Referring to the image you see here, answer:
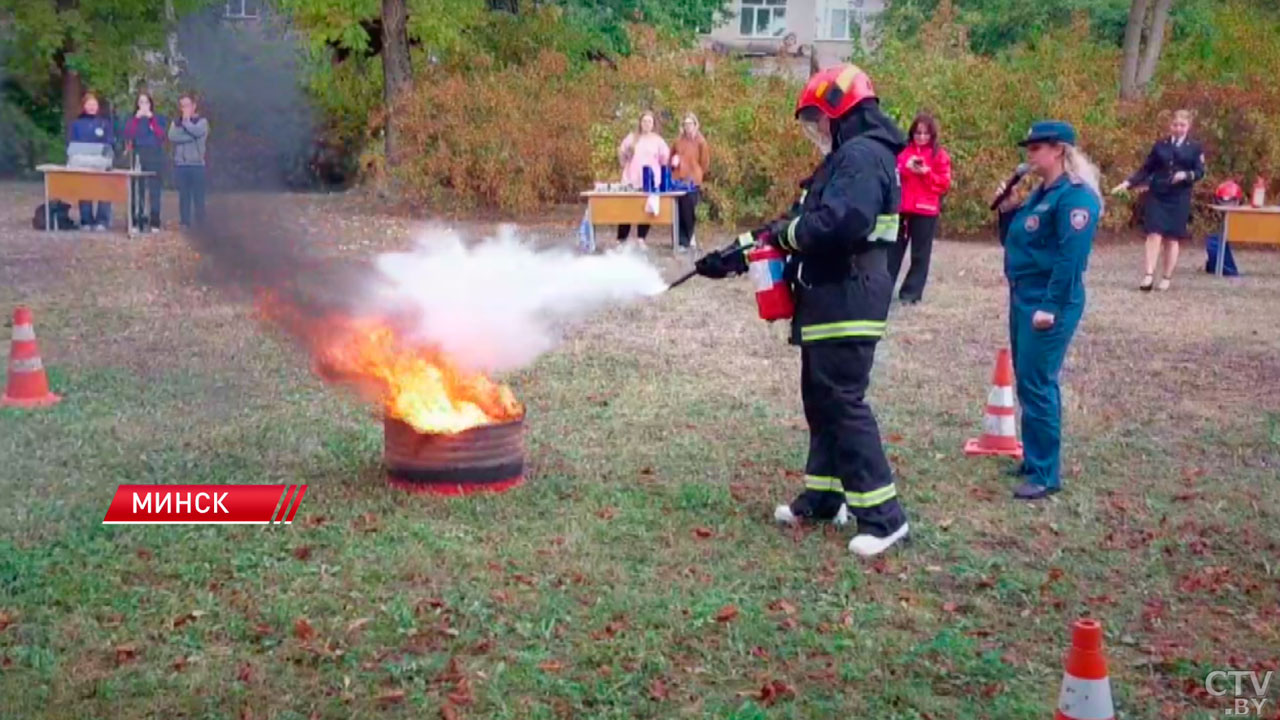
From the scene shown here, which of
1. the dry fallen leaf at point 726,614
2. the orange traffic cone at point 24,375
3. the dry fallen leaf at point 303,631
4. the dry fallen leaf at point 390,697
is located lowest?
the dry fallen leaf at point 390,697

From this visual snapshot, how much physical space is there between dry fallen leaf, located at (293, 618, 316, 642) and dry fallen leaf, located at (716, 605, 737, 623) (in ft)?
5.06

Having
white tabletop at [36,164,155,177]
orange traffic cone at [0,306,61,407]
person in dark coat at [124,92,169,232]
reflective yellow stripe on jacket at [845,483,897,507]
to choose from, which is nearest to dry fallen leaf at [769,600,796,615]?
reflective yellow stripe on jacket at [845,483,897,507]

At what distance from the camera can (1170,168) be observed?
14.3m

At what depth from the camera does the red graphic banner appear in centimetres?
607

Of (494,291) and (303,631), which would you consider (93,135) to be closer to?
(494,291)

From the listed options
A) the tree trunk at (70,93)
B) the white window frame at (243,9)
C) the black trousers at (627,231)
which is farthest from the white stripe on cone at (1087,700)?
the tree trunk at (70,93)

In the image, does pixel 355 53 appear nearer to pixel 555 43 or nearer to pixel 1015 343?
pixel 555 43

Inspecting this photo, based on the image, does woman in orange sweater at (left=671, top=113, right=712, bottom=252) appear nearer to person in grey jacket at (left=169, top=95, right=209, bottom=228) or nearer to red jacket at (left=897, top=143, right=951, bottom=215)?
red jacket at (left=897, top=143, right=951, bottom=215)

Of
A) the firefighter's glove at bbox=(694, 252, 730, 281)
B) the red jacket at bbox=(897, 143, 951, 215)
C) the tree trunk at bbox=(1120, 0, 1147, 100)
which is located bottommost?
the firefighter's glove at bbox=(694, 252, 730, 281)

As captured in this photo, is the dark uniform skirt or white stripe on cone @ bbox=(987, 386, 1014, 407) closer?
white stripe on cone @ bbox=(987, 386, 1014, 407)

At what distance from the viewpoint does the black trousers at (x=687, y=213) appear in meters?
17.7

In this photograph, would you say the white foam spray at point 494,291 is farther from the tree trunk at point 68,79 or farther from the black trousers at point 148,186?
the tree trunk at point 68,79

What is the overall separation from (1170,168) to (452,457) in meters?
10.7

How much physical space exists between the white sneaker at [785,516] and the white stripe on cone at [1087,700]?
9.43ft
